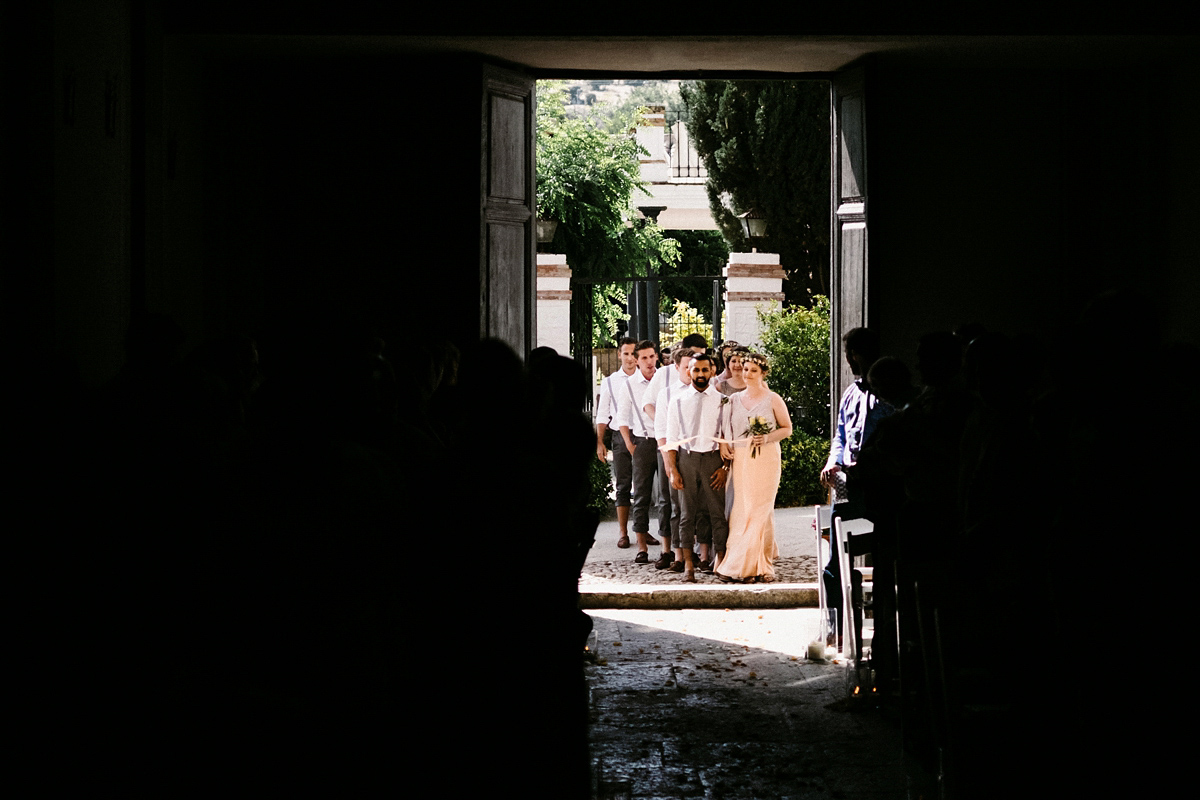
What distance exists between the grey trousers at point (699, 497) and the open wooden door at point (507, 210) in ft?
5.46

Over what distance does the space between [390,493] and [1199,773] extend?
7.41 feet

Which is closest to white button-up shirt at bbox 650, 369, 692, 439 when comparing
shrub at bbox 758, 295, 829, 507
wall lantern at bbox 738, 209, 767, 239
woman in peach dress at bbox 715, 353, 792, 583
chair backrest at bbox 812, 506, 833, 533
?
woman in peach dress at bbox 715, 353, 792, 583

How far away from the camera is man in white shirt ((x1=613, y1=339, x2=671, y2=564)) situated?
11.5m

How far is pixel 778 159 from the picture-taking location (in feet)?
74.3

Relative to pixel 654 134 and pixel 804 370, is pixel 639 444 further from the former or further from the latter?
pixel 654 134

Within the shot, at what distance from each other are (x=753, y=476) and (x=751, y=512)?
0.28m

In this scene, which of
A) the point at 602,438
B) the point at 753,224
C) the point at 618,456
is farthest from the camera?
the point at 753,224

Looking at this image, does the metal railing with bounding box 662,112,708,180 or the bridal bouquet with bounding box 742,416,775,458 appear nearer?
the bridal bouquet with bounding box 742,416,775,458

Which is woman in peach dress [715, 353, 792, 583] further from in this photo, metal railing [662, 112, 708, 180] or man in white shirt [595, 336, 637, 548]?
metal railing [662, 112, 708, 180]

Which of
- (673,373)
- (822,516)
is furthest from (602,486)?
(822,516)

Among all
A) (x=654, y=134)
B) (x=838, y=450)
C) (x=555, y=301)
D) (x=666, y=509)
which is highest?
(x=654, y=134)

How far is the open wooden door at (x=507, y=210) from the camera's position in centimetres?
928

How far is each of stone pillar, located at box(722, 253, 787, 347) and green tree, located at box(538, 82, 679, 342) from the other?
2.17 meters

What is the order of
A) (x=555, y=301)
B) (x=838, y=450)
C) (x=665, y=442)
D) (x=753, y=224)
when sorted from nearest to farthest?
(x=838, y=450) → (x=665, y=442) → (x=555, y=301) → (x=753, y=224)
